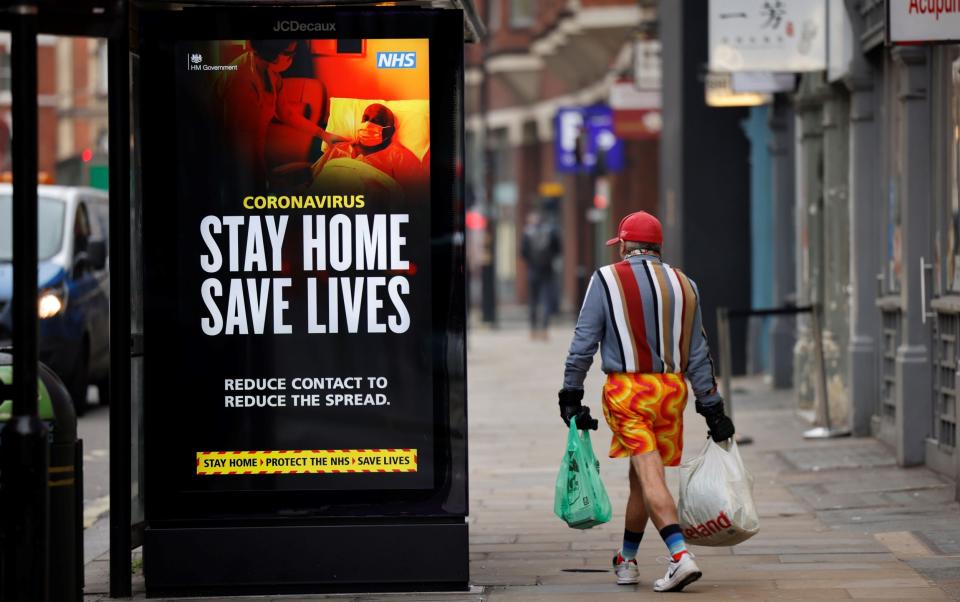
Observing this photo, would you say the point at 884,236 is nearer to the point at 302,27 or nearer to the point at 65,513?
the point at 302,27

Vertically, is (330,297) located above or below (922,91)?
below

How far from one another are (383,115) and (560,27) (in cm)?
3207

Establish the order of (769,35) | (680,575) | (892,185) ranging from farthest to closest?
(769,35) < (892,185) < (680,575)

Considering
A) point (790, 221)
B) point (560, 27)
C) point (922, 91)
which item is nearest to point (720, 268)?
point (790, 221)

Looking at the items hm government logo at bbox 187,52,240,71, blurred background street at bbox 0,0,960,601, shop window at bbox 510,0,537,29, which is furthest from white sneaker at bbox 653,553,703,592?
shop window at bbox 510,0,537,29

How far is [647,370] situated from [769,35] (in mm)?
6797

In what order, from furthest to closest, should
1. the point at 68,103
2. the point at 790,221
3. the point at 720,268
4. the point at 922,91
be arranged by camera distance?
the point at 68,103, the point at 720,268, the point at 790,221, the point at 922,91

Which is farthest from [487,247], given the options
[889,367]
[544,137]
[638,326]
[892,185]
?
[638,326]

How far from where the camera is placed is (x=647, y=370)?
25.2 ft

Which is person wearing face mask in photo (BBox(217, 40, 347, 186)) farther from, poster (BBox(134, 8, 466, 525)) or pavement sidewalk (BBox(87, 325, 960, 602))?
pavement sidewalk (BBox(87, 325, 960, 602))

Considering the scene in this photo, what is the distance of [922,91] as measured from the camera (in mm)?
11742

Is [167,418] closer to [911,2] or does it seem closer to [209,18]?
[209,18]

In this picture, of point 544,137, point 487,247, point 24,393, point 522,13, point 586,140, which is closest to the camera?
point 24,393

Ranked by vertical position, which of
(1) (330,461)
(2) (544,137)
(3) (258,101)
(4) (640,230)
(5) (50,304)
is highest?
(2) (544,137)
